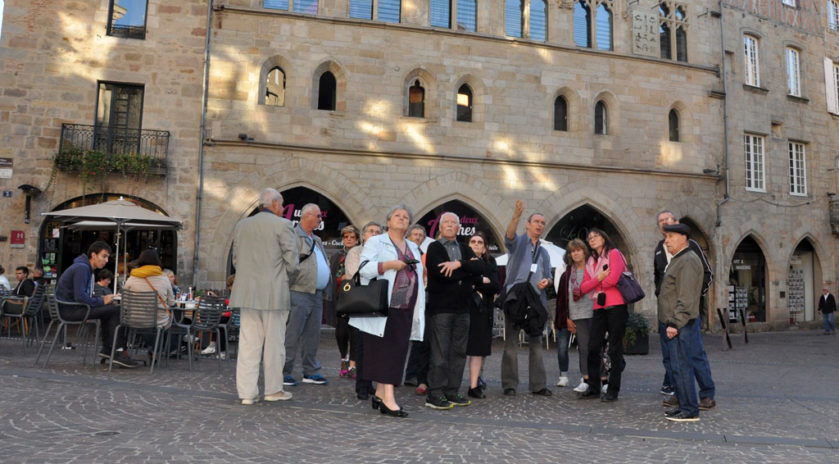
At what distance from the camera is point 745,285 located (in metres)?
21.9

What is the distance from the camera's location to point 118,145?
52.2ft

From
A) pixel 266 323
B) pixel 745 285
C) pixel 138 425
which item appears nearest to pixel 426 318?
pixel 266 323

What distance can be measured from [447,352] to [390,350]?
0.69 m

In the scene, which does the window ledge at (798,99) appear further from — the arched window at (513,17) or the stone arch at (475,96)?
the stone arch at (475,96)

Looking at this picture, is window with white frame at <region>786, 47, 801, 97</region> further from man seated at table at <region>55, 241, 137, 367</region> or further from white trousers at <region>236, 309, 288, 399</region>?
man seated at table at <region>55, 241, 137, 367</region>

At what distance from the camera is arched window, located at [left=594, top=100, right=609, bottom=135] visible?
1960 cm

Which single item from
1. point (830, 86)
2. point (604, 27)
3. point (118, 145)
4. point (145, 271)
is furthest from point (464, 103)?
point (830, 86)

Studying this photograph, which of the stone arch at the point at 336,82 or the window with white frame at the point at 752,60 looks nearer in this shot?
the stone arch at the point at 336,82

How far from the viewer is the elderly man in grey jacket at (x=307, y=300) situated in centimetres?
717

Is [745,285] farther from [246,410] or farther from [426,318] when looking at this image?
[246,410]

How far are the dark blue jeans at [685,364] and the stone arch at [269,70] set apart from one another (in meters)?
13.0

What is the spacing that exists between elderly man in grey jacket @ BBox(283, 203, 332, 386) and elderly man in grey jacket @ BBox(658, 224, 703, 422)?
3.59 m

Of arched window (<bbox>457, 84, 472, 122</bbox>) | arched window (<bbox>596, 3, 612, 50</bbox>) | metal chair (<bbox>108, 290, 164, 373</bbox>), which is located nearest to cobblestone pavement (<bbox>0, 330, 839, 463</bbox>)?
metal chair (<bbox>108, 290, 164, 373</bbox>)

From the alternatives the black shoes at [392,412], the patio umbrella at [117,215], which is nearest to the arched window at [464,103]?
the patio umbrella at [117,215]
